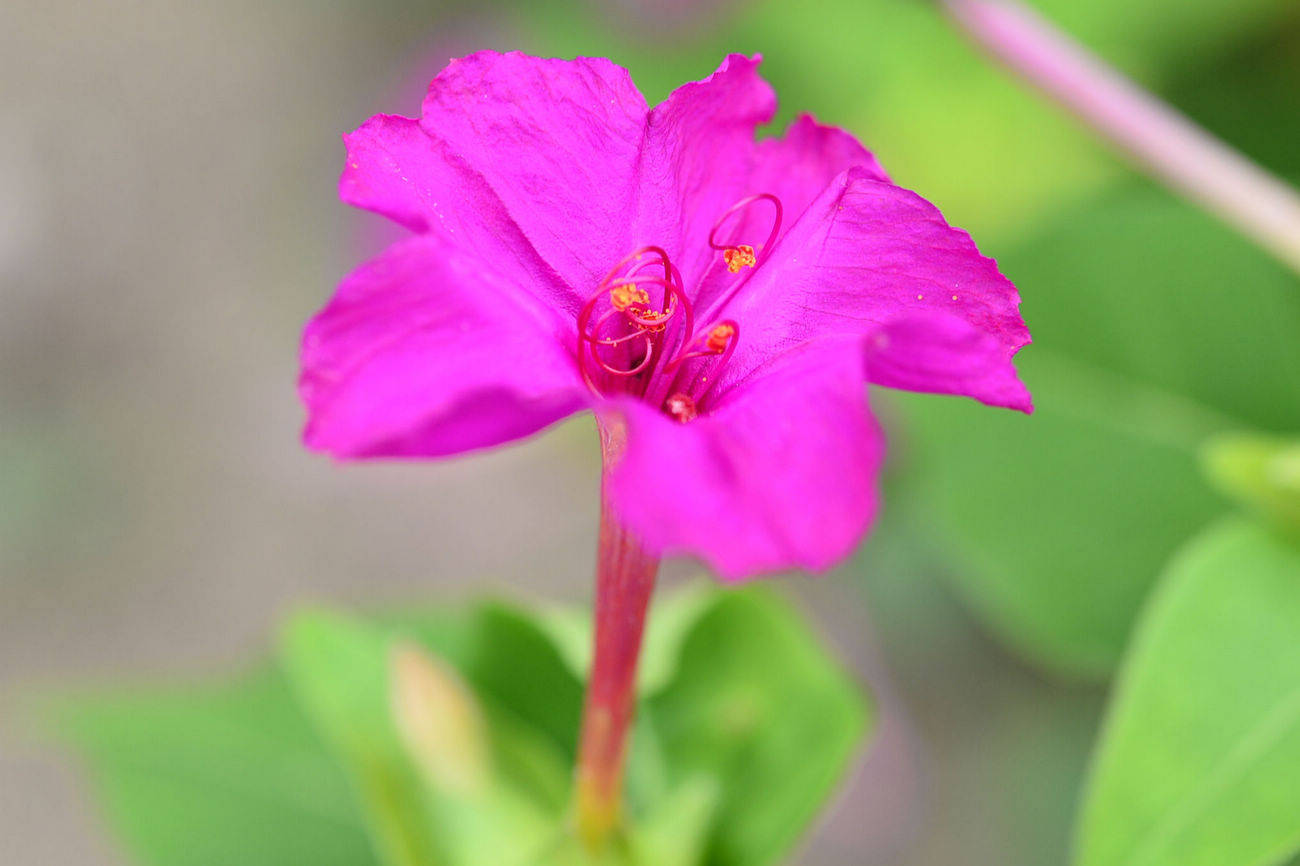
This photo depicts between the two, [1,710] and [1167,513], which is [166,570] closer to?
[1,710]

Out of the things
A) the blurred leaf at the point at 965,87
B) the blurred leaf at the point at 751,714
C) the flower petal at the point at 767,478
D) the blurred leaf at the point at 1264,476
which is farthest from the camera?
the blurred leaf at the point at 965,87

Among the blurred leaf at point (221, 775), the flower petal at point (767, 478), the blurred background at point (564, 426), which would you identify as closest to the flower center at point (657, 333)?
the flower petal at point (767, 478)

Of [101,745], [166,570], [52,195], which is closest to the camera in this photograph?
[101,745]

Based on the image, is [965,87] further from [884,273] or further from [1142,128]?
[884,273]

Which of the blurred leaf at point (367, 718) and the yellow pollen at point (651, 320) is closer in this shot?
the yellow pollen at point (651, 320)

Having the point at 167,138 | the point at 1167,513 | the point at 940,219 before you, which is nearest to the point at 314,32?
the point at 167,138

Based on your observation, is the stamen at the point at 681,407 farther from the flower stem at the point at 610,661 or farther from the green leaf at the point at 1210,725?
the green leaf at the point at 1210,725

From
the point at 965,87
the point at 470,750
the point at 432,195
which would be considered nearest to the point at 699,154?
the point at 432,195
